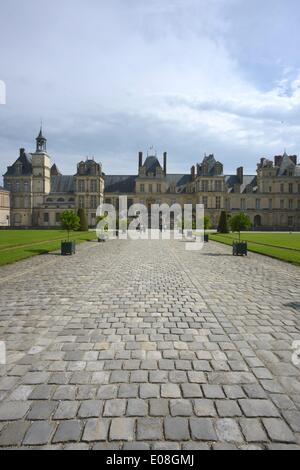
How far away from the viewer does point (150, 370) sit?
355 centimetres

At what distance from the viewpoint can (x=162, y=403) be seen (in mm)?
2924

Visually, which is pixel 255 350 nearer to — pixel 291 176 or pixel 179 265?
pixel 179 265

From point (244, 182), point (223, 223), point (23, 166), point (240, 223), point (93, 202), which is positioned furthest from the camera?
point (244, 182)

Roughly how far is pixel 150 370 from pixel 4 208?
65.0m

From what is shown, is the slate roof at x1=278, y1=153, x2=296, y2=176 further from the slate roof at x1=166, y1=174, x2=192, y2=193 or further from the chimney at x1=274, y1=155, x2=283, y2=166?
the slate roof at x1=166, y1=174, x2=192, y2=193

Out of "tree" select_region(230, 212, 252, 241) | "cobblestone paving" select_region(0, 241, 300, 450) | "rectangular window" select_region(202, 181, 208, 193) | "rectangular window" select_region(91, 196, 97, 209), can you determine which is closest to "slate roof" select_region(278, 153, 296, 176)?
"rectangular window" select_region(202, 181, 208, 193)

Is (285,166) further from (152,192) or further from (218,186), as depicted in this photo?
(152,192)

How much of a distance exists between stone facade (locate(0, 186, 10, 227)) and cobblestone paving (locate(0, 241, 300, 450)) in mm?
59102

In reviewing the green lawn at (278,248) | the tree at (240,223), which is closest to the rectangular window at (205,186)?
the green lawn at (278,248)

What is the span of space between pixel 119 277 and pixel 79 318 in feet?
13.1

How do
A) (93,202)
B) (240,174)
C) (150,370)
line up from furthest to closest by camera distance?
1. (240,174)
2. (93,202)
3. (150,370)

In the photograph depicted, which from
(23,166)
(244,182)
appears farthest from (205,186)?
(23,166)

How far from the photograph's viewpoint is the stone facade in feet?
199
